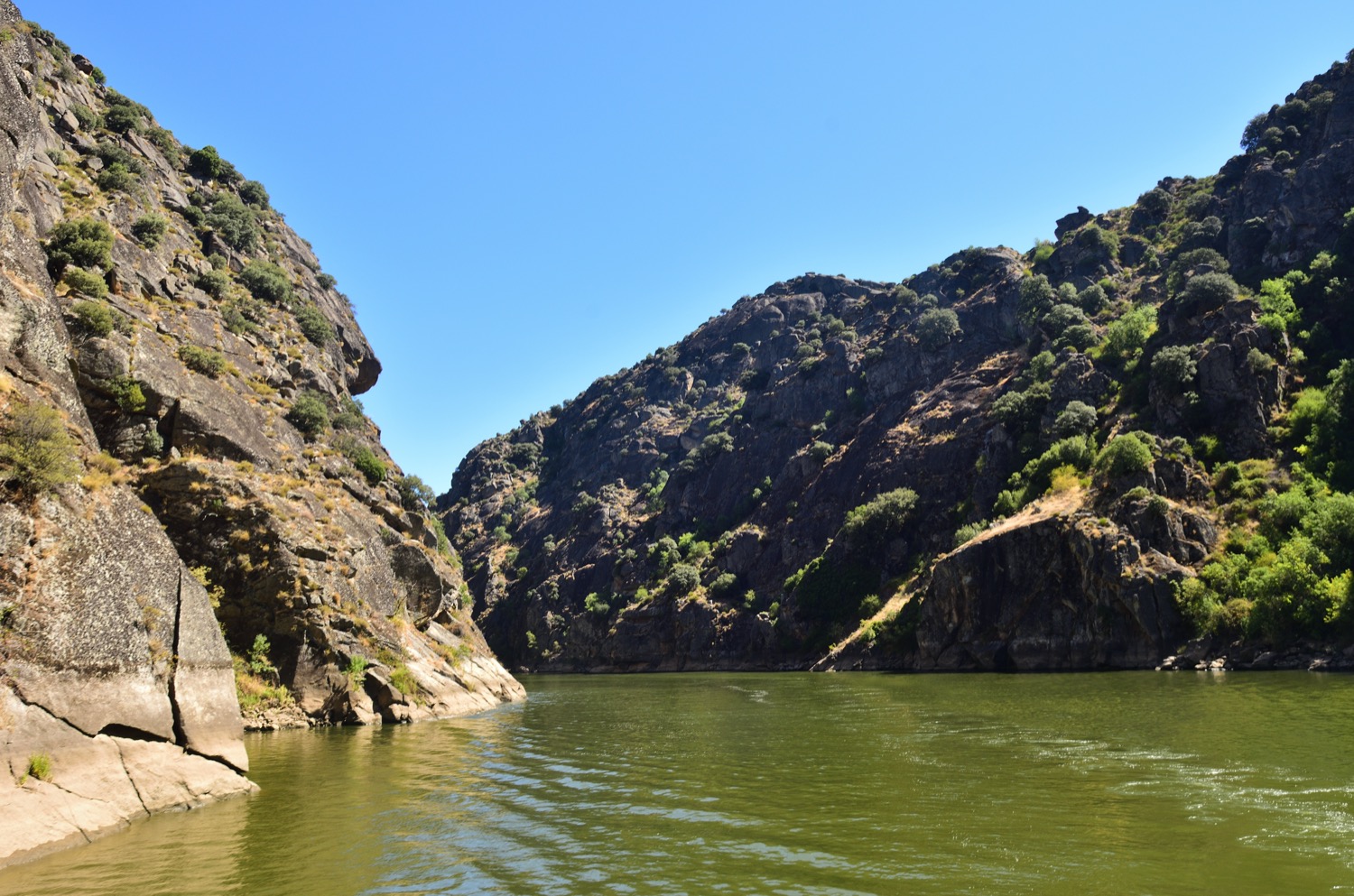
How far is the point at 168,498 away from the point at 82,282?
36.6 feet

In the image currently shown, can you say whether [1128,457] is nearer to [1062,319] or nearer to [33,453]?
[1062,319]

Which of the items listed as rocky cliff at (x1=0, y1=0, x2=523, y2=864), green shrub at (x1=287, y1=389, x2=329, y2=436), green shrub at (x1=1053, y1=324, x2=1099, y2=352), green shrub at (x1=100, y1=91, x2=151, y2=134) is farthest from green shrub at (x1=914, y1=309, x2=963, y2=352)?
green shrub at (x1=100, y1=91, x2=151, y2=134)

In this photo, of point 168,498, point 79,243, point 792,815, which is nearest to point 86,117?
point 79,243

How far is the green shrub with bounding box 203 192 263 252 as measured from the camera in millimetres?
58719

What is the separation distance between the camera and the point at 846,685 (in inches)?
2222

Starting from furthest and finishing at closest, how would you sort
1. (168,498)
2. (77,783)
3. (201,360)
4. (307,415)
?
(307,415), (201,360), (168,498), (77,783)

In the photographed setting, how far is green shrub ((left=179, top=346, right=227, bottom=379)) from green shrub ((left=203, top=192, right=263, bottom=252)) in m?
23.1

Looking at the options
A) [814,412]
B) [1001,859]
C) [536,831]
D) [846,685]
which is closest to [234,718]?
[536,831]

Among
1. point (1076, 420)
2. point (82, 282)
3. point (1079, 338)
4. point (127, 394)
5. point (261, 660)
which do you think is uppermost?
point (1079, 338)

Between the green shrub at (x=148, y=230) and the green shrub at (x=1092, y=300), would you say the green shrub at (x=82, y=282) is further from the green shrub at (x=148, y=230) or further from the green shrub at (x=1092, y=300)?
the green shrub at (x=1092, y=300)

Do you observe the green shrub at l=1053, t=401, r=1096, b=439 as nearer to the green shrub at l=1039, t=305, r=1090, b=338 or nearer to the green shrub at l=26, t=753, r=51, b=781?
the green shrub at l=1039, t=305, r=1090, b=338

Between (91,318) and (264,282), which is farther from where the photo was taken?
(264,282)

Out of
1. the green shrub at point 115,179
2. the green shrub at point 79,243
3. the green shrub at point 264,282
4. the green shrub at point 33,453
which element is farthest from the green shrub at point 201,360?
the green shrub at point 33,453

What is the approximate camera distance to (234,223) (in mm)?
59594
